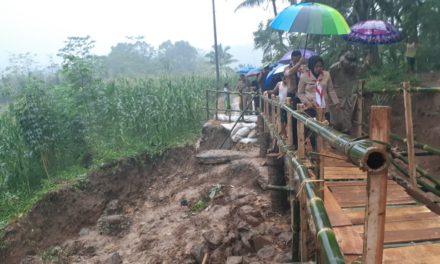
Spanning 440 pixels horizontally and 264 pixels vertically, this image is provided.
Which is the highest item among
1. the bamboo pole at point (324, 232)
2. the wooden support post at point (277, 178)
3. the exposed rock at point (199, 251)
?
the bamboo pole at point (324, 232)

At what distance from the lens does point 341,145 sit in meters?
1.30

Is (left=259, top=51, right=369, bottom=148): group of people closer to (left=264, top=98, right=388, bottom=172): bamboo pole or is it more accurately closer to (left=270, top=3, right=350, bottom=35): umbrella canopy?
(left=270, top=3, right=350, bottom=35): umbrella canopy

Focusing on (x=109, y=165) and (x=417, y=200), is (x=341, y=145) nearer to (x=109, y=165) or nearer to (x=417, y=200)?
(x=417, y=200)

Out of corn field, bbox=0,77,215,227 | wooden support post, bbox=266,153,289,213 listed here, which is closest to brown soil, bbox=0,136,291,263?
wooden support post, bbox=266,153,289,213

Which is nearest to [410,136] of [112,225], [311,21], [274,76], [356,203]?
[356,203]

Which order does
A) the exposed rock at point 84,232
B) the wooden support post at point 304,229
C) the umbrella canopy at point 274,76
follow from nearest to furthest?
the wooden support post at point 304,229, the umbrella canopy at point 274,76, the exposed rock at point 84,232

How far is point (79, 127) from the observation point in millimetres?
8805

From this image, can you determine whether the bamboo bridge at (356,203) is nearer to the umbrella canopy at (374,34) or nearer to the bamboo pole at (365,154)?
the bamboo pole at (365,154)

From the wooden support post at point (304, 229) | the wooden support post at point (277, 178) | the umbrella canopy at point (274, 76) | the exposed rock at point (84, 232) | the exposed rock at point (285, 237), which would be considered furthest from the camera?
the exposed rock at point (84, 232)

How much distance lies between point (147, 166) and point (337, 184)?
6.52 metres

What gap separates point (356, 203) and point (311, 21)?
274 cm

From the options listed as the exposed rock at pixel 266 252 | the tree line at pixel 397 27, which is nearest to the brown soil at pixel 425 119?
the tree line at pixel 397 27

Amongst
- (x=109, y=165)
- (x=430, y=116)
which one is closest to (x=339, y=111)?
(x=430, y=116)

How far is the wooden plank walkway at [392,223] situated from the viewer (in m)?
2.22
